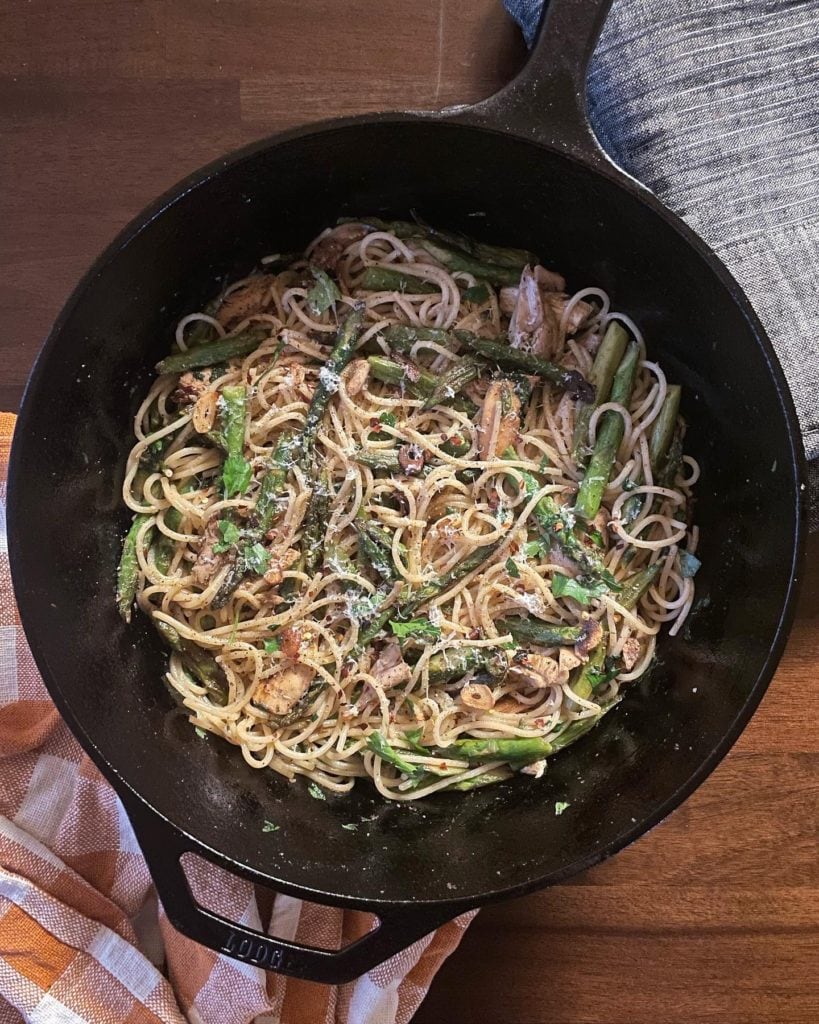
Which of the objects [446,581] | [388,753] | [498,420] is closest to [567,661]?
[446,581]

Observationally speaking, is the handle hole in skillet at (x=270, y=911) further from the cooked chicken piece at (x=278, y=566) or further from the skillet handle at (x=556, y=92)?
the skillet handle at (x=556, y=92)

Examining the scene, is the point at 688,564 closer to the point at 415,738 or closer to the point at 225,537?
the point at 415,738

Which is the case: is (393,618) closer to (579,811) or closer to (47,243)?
(579,811)

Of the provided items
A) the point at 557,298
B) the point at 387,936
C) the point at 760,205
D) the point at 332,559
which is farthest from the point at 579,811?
the point at 760,205

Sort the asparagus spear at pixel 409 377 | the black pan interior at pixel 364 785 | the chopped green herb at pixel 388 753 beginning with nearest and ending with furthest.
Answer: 1. the black pan interior at pixel 364 785
2. the chopped green herb at pixel 388 753
3. the asparagus spear at pixel 409 377

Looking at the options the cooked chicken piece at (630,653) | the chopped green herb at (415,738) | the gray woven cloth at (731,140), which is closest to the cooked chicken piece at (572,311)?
the gray woven cloth at (731,140)

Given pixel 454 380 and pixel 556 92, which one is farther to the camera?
pixel 454 380
